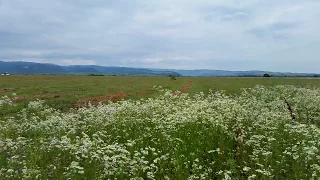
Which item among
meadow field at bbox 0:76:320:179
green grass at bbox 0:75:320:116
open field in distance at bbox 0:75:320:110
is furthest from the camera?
open field in distance at bbox 0:75:320:110

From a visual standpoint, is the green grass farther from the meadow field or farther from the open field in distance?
the meadow field

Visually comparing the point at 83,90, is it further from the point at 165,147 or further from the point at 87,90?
the point at 165,147

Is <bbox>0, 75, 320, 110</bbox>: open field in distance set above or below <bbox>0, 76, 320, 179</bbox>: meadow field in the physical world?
below

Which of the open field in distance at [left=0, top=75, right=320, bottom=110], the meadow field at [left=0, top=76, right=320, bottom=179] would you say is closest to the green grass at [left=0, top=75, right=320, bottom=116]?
the open field in distance at [left=0, top=75, right=320, bottom=110]

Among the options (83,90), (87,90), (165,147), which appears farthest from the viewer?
(87,90)

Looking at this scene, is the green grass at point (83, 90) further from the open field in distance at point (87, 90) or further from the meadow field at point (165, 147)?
the meadow field at point (165, 147)

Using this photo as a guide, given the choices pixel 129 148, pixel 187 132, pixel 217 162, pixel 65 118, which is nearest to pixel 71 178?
pixel 129 148

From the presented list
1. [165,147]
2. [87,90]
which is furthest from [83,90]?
[165,147]

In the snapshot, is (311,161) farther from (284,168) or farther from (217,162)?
(217,162)

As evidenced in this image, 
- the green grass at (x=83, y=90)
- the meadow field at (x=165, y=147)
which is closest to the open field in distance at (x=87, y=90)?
the green grass at (x=83, y=90)

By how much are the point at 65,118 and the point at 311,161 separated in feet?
30.8

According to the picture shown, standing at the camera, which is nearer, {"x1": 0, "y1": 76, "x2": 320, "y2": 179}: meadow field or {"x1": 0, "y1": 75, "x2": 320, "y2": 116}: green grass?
{"x1": 0, "y1": 76, "x2": 320, "y2": 179}: meadow field

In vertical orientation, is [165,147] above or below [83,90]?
above

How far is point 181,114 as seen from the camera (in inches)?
483
